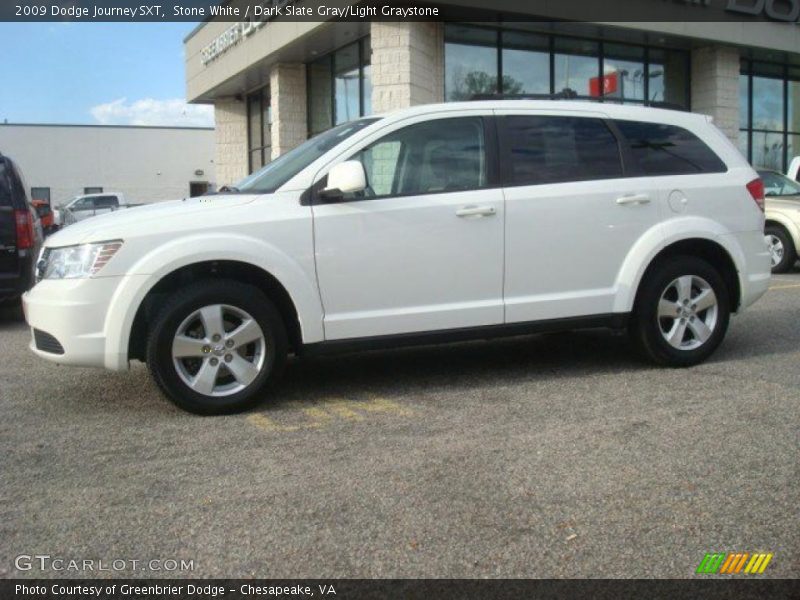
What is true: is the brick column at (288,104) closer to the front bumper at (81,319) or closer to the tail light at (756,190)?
the tail light at (756,190)

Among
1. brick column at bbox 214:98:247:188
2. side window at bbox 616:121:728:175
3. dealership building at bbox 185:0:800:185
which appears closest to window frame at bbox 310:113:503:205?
side window at bbox 616:121:728:175

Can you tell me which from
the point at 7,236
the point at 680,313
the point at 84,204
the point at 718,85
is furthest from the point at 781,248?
the point at 84,204

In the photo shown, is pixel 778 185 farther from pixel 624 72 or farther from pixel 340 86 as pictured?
pixel 340 86

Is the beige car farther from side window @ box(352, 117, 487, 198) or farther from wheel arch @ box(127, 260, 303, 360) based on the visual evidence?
wheel arch @ box(127, 260, 303, 360)

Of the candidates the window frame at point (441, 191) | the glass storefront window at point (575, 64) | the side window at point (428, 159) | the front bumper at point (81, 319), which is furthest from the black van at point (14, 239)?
the glass storefront window at point (575, 64)

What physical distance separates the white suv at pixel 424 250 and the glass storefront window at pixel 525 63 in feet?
37.5

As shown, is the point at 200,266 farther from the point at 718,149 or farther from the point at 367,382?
the point at 718,149

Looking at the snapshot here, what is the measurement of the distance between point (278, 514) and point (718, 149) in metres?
4.28

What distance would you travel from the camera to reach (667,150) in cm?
567

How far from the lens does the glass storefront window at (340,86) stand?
17.2 m

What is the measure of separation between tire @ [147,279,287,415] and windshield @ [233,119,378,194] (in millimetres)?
716

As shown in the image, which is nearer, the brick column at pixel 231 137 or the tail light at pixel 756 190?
the tail light at pixel 756 190

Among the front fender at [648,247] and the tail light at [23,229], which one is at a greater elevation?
the tail light at [23,229]

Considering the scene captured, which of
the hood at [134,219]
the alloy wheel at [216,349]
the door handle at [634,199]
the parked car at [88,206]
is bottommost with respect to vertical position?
the alloy wheel at [216,349]
